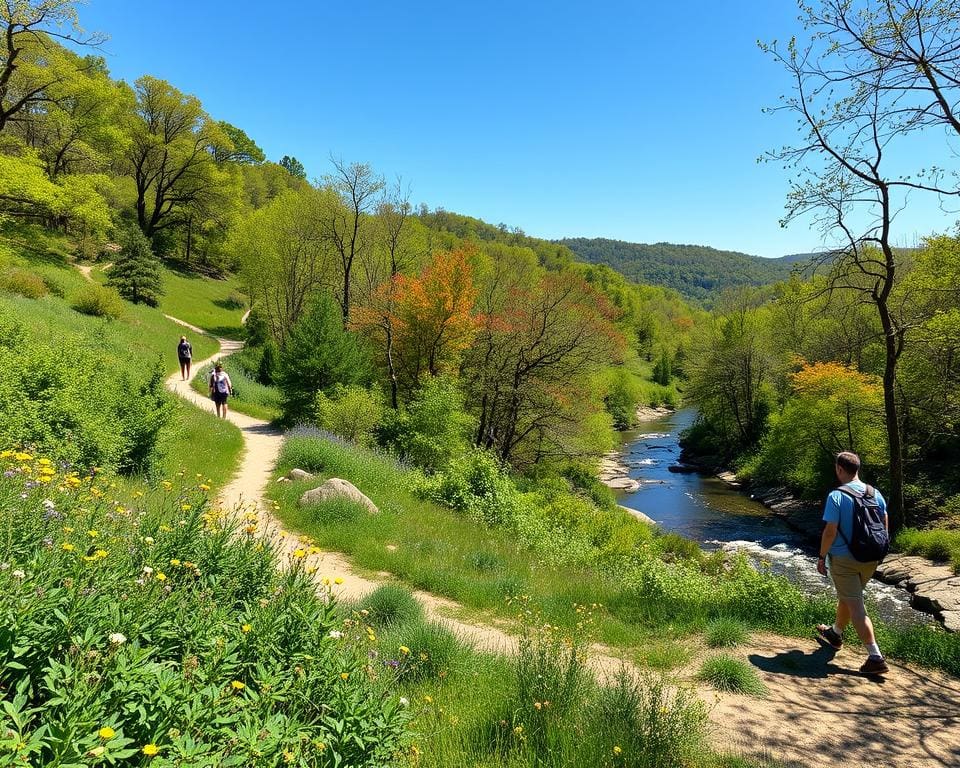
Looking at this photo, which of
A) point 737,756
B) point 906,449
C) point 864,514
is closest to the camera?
point 737,756

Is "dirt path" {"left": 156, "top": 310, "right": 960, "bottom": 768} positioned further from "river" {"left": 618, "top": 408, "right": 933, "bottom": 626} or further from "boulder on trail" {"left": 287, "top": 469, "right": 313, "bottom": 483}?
"river" {"left": 618, "top": 408, "right": 933, "bottom": 626}

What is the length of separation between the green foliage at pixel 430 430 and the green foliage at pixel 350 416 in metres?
0.59

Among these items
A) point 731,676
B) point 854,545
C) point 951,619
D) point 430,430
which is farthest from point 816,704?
point 430,430

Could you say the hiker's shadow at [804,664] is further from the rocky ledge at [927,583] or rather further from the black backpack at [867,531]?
the rocky ledge at [927,583]

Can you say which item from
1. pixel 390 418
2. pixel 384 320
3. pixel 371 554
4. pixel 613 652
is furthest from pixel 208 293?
pixel 613 652

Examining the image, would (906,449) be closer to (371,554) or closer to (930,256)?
(930,256)

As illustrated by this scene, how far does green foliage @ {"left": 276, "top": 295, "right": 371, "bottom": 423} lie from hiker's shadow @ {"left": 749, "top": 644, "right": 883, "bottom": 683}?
16610 millimetres

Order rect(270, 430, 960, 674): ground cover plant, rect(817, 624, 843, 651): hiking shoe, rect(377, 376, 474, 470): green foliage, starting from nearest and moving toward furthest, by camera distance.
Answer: rect(817, 624, 843, 651): hiking shoe → rect(270, 430, 960, 674): ground cover plant → rect(377, 376, 474, 470): green foliage

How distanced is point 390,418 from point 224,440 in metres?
6.08

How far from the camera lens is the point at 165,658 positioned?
2.72 m

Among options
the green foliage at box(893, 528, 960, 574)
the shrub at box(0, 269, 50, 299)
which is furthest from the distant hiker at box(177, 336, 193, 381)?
the green foliage at box(893, 528, 960, 574)

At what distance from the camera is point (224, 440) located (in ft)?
44.2

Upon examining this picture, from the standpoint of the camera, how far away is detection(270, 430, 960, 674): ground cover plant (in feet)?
21.1

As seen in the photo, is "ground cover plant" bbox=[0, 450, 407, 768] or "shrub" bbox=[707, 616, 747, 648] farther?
"shrub" bbox=[707, 616, 747, 648]
